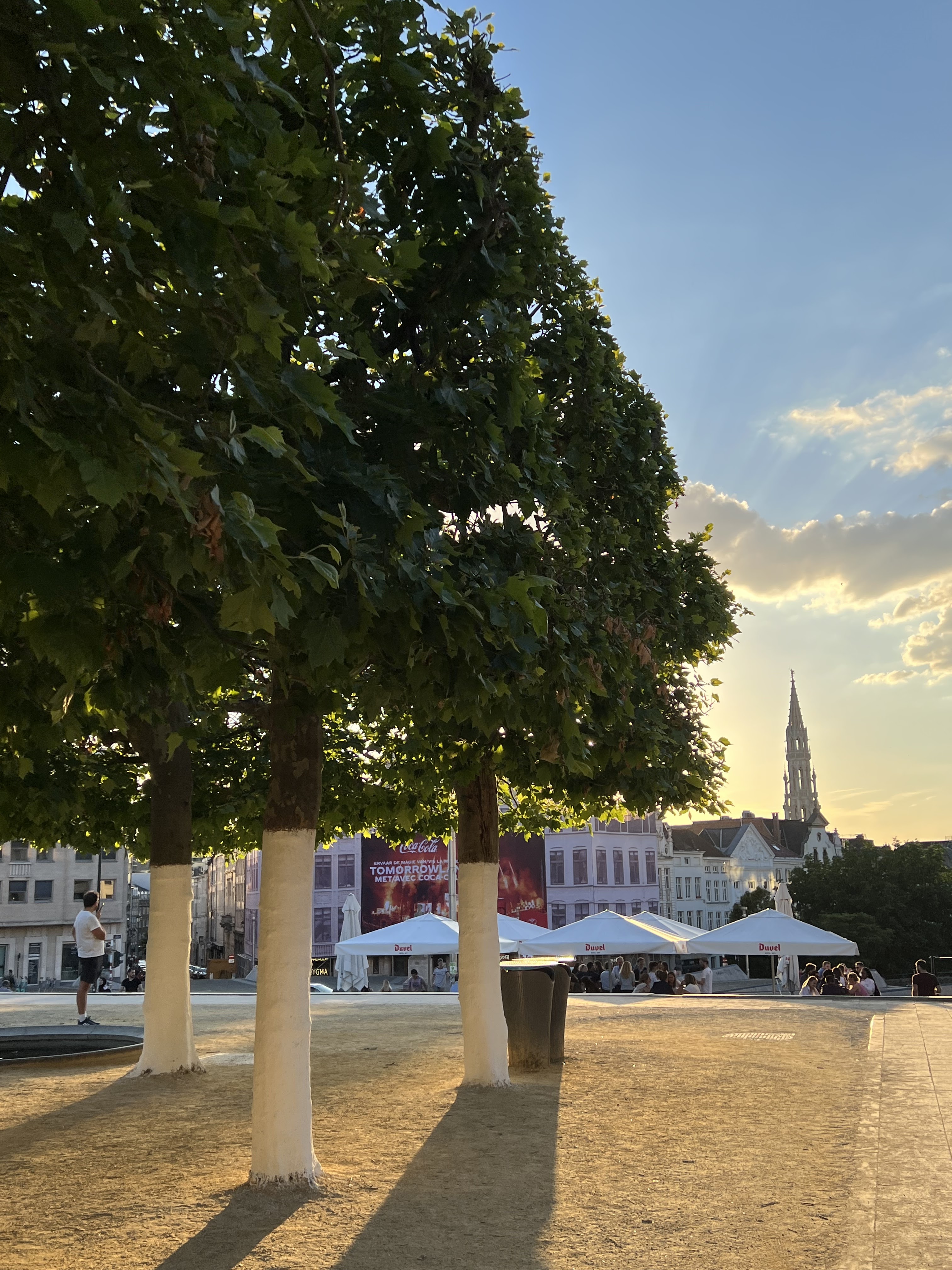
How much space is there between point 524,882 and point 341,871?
1410 centimetres

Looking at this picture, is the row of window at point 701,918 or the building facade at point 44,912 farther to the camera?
the row of window at point 701,918

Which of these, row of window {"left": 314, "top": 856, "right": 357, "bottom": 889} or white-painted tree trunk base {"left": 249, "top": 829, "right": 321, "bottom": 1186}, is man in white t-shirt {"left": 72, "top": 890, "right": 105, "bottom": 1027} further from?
row of window {"left": 314, "top": 856, "right": 357, "bottom": 889}

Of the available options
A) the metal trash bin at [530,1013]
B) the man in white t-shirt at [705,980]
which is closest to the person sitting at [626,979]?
the man in white t-shirt at [705,980]

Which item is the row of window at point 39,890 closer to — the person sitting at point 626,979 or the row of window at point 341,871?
the row of window at point 341,871

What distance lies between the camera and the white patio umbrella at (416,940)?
1214 inches

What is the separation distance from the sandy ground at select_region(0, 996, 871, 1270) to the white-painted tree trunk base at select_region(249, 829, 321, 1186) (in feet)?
0.80

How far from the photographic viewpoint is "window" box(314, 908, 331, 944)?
85250mm

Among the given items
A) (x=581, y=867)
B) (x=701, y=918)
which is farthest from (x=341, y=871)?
(x=701, y=918)

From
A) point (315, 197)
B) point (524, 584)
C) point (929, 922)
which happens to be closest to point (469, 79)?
point (315, 197)

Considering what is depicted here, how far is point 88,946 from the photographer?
53.6 feet

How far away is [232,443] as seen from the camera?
151 inches

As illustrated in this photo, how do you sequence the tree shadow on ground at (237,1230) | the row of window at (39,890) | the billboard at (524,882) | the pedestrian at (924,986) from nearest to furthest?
the tree shadow on ground at (237,1230), the pedestrian at (924,986), the row of window at (39,890), the billboard at (524,882)

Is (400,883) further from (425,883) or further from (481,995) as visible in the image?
(481,995)

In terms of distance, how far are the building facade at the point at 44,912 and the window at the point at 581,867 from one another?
33679 mm
